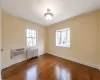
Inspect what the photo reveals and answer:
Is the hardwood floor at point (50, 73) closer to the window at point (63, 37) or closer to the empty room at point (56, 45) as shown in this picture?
the empty room at point (56, 45)

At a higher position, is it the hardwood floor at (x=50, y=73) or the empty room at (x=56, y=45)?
the empty room at (x=56, y=45)

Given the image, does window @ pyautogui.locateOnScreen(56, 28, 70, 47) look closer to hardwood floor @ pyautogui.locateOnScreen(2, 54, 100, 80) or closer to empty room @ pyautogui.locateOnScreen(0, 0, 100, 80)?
empty room @ pyautogui.locateOnScreen(0, 0, 100, 80)

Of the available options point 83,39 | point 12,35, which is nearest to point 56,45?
point 83,39

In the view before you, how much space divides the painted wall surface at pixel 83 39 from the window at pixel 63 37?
30 cm

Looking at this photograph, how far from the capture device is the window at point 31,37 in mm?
4031

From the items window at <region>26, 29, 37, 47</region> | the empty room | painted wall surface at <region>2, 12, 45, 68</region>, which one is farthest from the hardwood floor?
window at <region>26, 29, 37, 47</region>

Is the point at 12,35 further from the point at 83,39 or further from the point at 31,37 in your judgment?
the point at 83,39

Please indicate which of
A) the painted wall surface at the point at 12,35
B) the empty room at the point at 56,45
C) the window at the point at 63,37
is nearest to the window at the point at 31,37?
the empty room at the point at 56,45

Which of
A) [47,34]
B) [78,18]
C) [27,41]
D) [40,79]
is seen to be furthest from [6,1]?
[47,34]

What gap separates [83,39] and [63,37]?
1.42 m

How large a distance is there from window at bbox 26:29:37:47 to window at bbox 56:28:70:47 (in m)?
1.57

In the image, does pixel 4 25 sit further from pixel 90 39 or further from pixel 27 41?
pixel 90 39

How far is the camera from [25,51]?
12.2 ft

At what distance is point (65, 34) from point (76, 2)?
2192mm
